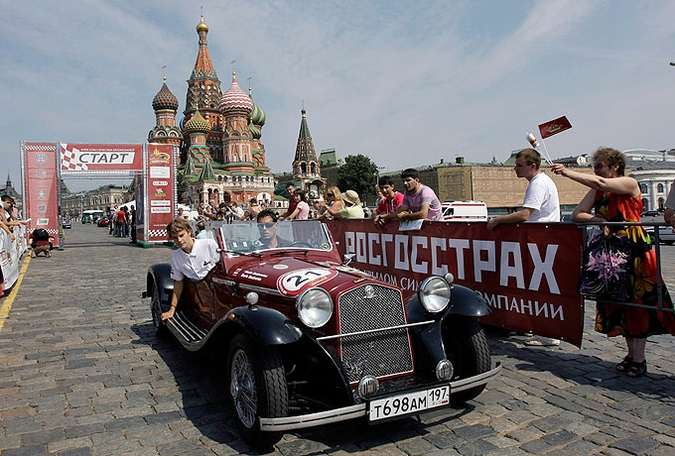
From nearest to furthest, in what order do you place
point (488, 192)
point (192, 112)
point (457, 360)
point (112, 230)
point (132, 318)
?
point (457, 360) < point (132, 318) < point (112, 230) < point (192, 112) < point (488, 192)

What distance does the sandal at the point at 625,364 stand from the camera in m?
Answer: 4.70

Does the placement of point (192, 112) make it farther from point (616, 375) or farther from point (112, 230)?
point (616, 375)

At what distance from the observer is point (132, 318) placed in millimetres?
7664

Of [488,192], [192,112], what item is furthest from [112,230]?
[488,192]

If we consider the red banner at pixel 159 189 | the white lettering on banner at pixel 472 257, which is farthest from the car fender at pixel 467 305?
the red banner at pixel 159 189

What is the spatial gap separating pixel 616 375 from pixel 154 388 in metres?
4.28

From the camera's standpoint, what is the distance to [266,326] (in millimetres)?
3451

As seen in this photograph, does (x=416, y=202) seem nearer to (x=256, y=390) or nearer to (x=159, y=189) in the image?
(x=256, y=390)

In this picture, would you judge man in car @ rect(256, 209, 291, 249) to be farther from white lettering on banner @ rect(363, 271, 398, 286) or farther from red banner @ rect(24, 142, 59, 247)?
red banner @ rect(24, 142, 59, 247)

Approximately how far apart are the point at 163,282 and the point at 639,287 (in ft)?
17.1

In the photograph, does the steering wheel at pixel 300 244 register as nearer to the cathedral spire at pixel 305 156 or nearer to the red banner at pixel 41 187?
the red banner at pixel 41 187

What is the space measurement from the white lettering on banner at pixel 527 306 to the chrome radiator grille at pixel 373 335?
1.53 metres

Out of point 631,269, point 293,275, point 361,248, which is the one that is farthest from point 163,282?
point 631,269

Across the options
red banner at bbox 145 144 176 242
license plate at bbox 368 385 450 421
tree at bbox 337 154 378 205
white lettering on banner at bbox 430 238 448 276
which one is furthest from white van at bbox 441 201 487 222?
tree at bbox 337 154 378 205
